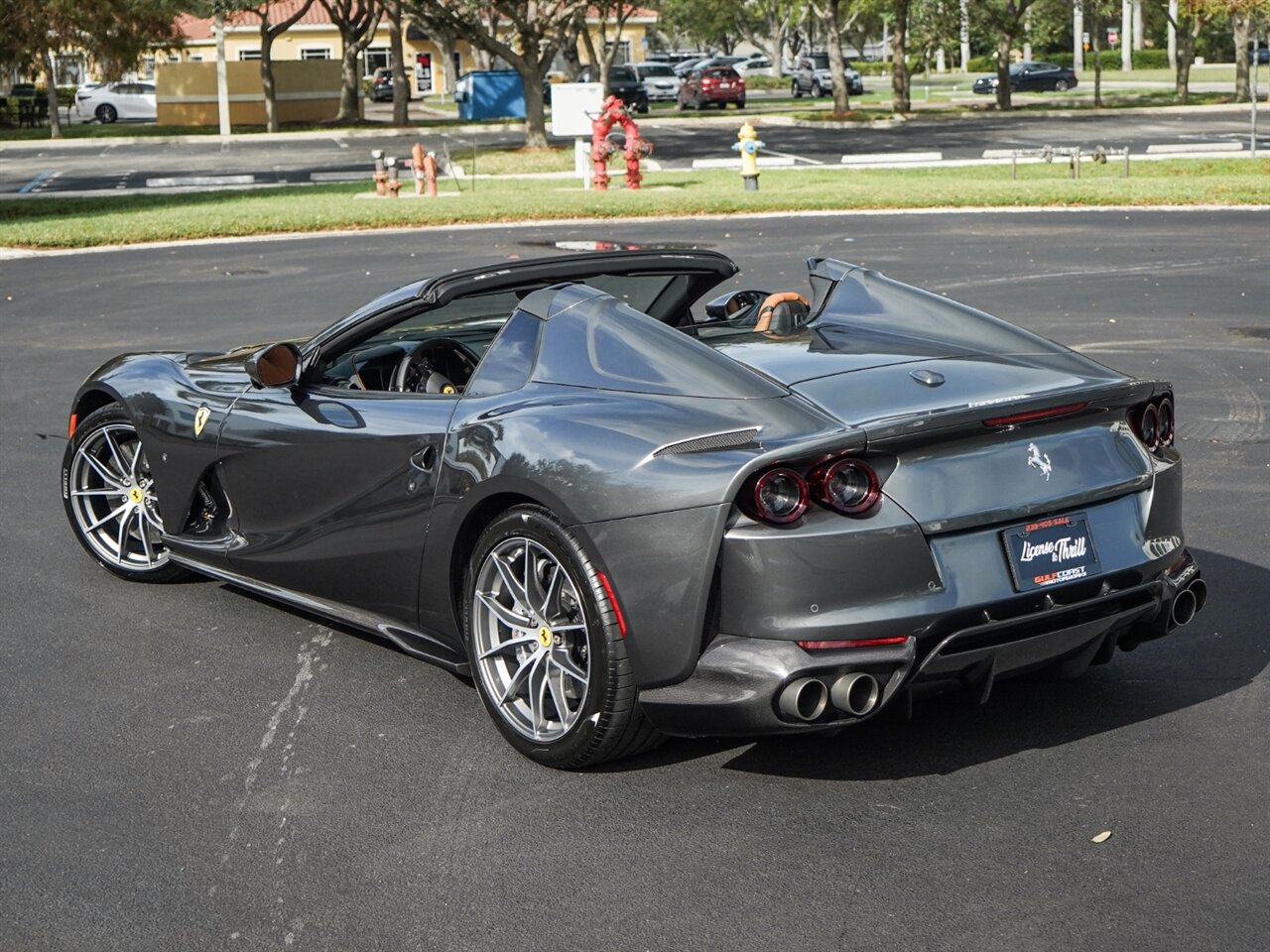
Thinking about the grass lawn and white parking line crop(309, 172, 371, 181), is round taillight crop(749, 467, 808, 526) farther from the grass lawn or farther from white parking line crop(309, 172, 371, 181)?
white parking line crop(309, 172, 371, 181)

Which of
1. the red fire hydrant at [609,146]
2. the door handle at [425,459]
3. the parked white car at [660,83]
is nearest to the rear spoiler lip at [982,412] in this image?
the door handle at [425,459]

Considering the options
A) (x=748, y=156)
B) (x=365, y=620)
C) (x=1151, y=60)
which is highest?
(x=1151, y=60)

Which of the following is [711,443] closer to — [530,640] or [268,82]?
[530,640]

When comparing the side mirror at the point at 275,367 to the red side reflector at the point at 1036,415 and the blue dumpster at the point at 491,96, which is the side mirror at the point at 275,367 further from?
the blue dumpster at the point at 491,96

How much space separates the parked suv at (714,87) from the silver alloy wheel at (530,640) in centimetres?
6026

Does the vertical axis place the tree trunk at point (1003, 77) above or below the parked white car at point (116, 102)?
below

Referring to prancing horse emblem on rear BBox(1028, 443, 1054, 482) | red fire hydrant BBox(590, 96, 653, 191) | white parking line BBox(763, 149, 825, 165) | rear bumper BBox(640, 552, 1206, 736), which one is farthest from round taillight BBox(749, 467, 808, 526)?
white parking line BBox(763, 149, 825, 165)

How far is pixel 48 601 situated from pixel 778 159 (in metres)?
31.3

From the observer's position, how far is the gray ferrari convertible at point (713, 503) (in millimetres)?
4238

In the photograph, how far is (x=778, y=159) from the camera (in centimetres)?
3662

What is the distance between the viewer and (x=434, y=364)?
589cm

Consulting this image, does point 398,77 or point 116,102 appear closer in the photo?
point 398,77

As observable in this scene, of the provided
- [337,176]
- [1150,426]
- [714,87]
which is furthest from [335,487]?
[714,87]

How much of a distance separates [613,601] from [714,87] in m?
61.2
